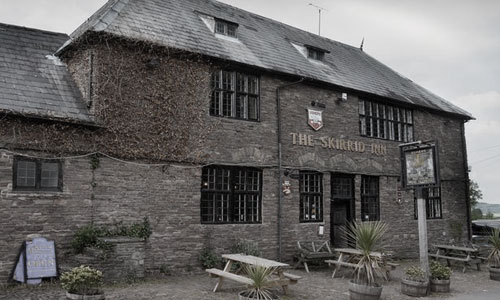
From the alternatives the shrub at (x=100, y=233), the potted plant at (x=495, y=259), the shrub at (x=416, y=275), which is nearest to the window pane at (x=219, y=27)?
the shrub at (x=100, y=233)

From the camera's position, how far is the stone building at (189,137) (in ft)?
35.0

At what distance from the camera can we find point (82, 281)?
751 centimetres

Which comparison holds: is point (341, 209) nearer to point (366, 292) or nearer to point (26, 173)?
point (366, 292)

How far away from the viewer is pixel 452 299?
1033cm

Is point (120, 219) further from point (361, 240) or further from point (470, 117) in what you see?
point (470, 117)

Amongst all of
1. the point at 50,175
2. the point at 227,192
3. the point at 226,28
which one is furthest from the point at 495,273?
the point at 50,175

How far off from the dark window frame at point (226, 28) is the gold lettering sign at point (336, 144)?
157 inches

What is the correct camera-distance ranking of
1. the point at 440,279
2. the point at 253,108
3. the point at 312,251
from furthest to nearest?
the point at 312,251 < the point at 253,108 < the point at 440,279

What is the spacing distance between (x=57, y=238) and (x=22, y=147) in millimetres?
2205

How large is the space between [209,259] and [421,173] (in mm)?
6011

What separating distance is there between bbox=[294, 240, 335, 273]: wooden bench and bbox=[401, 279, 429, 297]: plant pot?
346 cm

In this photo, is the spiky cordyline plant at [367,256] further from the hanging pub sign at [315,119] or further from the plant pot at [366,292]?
the hanging pub sign at [315,119]

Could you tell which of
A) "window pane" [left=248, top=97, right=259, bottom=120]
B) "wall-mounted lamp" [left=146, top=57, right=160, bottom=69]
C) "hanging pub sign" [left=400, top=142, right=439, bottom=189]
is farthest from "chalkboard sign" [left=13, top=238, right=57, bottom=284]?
"hanging pub sign" [left=400, top=142, right=439, bottom=189]

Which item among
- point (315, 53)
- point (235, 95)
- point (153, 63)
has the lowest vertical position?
point (235, 95)
